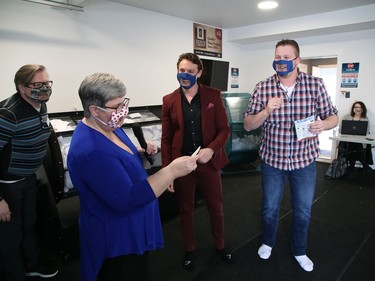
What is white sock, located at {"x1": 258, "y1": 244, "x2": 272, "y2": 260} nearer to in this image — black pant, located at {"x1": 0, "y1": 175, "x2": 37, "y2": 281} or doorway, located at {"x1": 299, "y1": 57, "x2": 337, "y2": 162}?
black pant, located at {"x1": 0, "y1": 175, "x2": 37, "y2": 281}

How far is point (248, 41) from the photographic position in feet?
17.5

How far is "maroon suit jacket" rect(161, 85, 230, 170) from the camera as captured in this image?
1970 millimetres

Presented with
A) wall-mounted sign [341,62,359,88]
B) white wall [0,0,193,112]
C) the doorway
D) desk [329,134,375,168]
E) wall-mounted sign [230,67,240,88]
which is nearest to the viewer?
white wall [0,0,193,112]

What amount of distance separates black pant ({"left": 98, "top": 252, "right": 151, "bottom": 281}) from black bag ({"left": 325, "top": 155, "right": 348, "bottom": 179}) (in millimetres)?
3807

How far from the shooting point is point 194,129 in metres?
1.99

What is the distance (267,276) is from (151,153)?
1393 millimetres

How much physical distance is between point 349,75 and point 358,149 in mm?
1324

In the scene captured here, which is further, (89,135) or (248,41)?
(248,41)

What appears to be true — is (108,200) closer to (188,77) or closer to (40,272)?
(188,77)

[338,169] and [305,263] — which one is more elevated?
[338,169]

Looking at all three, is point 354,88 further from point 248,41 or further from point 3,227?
point 3,227

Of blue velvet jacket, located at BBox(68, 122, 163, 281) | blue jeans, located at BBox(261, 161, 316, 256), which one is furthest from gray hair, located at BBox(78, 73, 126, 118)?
blue jeans, located at BBox(261, 161, 316, 256)

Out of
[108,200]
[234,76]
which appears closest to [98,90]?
[108,200]

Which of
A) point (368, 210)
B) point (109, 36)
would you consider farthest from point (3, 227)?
point (368, 210)
